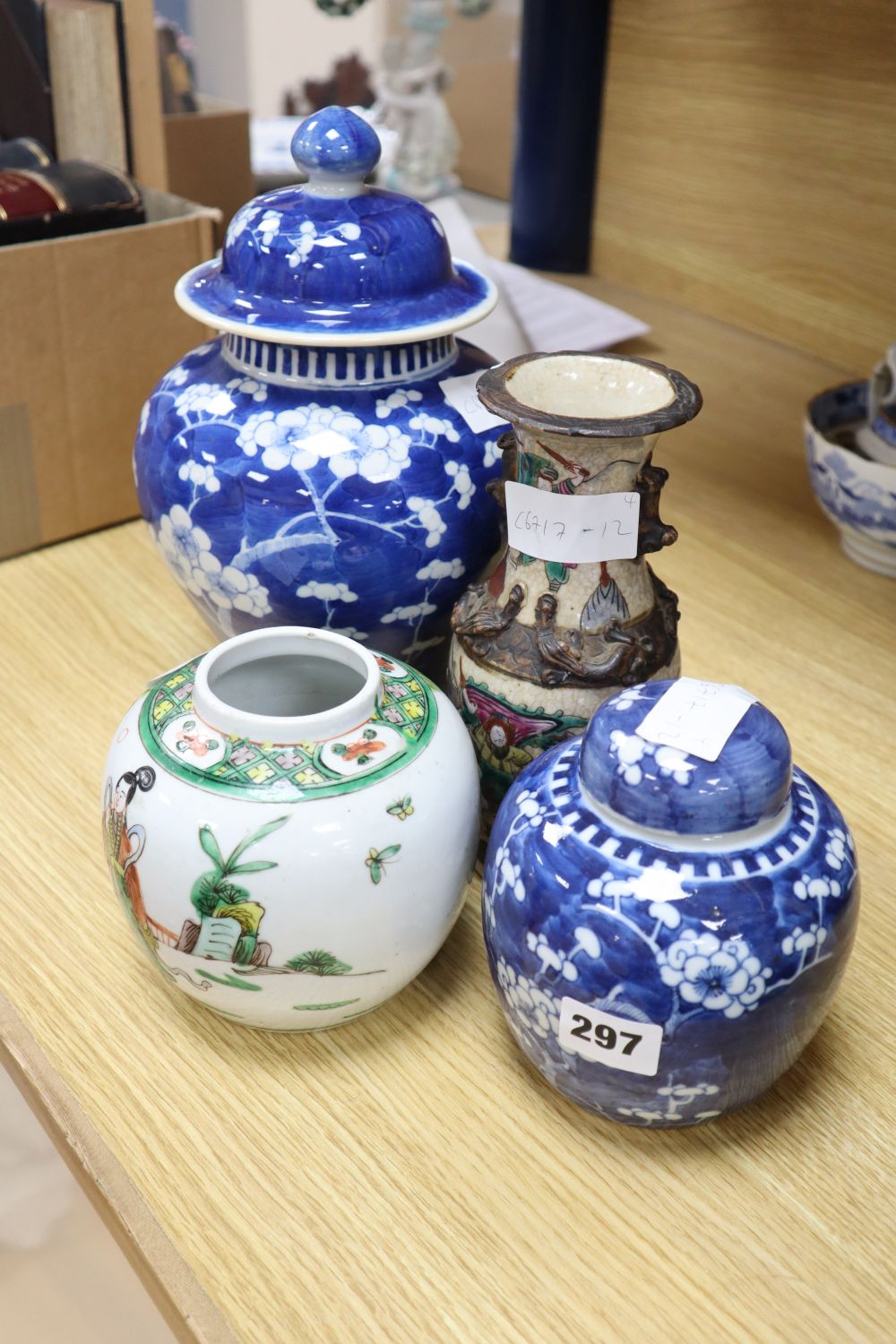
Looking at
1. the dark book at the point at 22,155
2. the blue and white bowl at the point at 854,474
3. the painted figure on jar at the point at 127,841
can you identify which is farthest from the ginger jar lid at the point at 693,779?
the dark book at the point at 22,155

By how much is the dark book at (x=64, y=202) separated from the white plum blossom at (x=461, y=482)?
1.63ft

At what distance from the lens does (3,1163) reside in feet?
2.87

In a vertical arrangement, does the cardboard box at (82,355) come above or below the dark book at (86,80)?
below

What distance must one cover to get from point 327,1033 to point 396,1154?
86 mm

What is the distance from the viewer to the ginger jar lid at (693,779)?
547 millimetres

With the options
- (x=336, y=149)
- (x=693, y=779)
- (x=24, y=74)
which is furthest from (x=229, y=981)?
Answer: (x=24, y=74)

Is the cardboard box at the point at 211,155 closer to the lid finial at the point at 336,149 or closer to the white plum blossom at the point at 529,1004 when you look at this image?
the lid finial at the point at 336,149

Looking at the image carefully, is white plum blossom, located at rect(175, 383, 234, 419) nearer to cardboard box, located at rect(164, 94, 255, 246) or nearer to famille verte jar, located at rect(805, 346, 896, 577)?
famille verte jar, located at rect(805, 346, 896, 577)

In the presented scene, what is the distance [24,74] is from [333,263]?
661 mm

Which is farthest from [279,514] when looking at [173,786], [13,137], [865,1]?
[865,1]

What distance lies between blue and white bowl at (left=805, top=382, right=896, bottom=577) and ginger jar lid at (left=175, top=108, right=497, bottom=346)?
426mm

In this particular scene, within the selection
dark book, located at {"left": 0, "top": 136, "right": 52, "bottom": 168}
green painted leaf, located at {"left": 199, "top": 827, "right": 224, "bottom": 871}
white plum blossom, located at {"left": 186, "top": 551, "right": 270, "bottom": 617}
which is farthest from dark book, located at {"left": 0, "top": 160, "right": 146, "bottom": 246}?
green painted leaf, located at {"left": 199, "top": 827, "right": 224, "bottom": 871}

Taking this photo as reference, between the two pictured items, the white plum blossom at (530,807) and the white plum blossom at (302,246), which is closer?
the white plum blossom at (530,807)

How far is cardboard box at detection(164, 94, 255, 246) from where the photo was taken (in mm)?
1499
